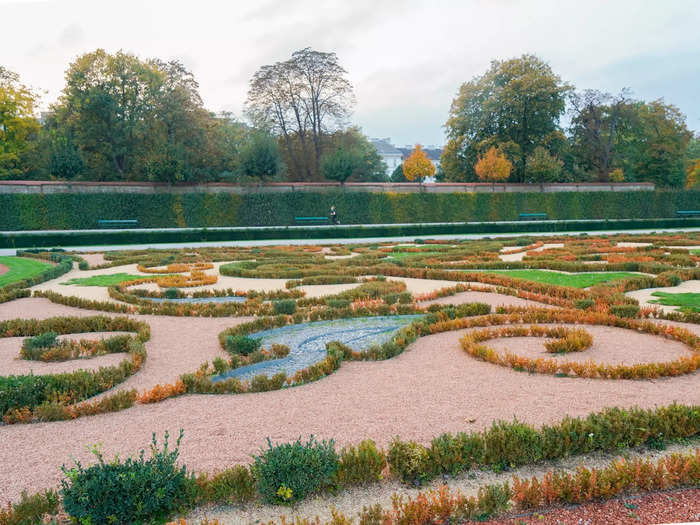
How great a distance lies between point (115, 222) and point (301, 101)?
1803cm

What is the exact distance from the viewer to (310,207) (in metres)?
29.3

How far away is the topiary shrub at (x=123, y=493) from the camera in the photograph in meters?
2.32

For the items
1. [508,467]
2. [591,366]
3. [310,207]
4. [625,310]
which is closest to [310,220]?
[310,207]

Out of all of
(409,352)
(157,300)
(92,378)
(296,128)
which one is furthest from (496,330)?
(296,128)

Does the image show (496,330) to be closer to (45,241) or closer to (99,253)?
(99,253)

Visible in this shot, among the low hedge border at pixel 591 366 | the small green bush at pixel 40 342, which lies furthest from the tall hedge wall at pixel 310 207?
the low hedge border at pixel 591 366

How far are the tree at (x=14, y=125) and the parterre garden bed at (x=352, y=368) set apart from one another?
27246 mm

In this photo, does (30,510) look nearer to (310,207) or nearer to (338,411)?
(338,411)

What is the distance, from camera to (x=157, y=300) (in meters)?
7.72

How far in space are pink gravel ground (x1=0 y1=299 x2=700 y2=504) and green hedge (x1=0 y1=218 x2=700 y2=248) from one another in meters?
14.9

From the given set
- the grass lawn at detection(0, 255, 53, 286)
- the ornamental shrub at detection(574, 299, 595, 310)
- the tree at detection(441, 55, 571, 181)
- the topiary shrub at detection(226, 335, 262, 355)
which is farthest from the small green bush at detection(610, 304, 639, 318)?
the tree at detection(441, 55, 571, 181)

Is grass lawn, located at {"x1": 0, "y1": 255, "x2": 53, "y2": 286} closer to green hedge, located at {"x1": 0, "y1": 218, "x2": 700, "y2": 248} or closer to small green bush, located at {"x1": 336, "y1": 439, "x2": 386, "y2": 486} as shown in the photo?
green hedge, located at {"x1": 0, "y1": 218, "x2": 700, "y2": 248}

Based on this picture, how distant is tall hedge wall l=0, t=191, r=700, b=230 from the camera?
983 inches

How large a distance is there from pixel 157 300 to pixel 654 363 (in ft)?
20.6
